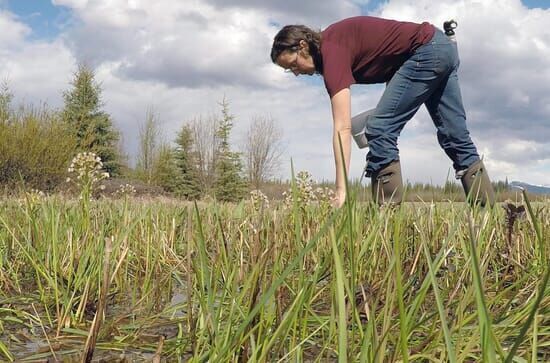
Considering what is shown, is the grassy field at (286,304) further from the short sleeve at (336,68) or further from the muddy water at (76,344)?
the short sleeve at (336,68)

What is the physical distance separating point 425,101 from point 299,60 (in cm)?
104

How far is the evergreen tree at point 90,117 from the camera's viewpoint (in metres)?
29.8

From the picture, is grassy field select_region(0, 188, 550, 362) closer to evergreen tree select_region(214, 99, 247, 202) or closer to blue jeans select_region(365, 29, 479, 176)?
blue jeans select_region(365, 29, 479, 176)

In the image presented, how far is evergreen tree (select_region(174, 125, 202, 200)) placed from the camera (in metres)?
31.9

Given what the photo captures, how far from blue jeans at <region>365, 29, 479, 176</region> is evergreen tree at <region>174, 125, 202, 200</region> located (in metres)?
28.2

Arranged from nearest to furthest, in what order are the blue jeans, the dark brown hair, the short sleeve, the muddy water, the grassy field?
the grassy field
the muddy water
the short sleeve
the dark brown hair
the blue jeans

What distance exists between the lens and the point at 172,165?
3338 cm

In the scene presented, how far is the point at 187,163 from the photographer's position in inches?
1287

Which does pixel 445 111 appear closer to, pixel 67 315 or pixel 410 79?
pixel 410 79

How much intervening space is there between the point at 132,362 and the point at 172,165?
3291 centimetres

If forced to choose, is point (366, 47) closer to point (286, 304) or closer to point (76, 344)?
point (286, 304)

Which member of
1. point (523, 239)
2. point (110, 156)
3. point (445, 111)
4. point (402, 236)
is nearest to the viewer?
point (402, 236)

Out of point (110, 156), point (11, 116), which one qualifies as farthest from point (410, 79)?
point (110, 156)

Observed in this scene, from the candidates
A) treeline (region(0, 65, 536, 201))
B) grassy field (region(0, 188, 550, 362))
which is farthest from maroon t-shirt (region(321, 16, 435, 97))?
treeline (region(0, 65, 536, 201))
